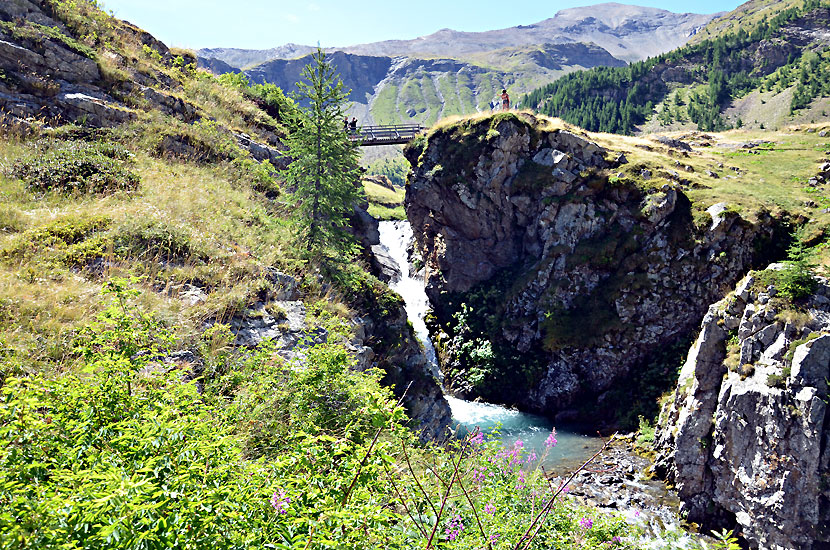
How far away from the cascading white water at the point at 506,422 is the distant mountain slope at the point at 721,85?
5388 cm

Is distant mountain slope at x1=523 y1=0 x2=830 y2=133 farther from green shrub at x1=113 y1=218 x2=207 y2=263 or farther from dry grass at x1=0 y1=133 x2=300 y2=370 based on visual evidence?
green shrub at x1=113 y1=218 x2=207 y2=263

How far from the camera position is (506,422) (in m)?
23.6

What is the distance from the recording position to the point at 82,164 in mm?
11500

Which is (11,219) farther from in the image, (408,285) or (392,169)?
(392,169)

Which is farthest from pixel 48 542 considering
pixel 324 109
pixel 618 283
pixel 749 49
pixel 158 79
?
pixel 749 49

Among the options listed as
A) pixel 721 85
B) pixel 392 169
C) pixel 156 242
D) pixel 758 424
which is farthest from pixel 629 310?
pixel 392 169

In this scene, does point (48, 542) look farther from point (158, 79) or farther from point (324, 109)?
point (158, 79)

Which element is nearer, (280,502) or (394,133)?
(280,502)

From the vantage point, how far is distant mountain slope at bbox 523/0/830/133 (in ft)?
194

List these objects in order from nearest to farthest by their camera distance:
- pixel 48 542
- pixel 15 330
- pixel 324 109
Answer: pixel 48 542 < pixel 15 330 < pixel 324 109

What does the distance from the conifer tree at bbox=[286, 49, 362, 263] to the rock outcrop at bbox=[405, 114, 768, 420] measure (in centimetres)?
1721

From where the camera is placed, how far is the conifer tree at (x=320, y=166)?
45.4 ft

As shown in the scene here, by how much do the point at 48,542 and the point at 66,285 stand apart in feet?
23.8

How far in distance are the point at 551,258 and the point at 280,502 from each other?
2632cm
